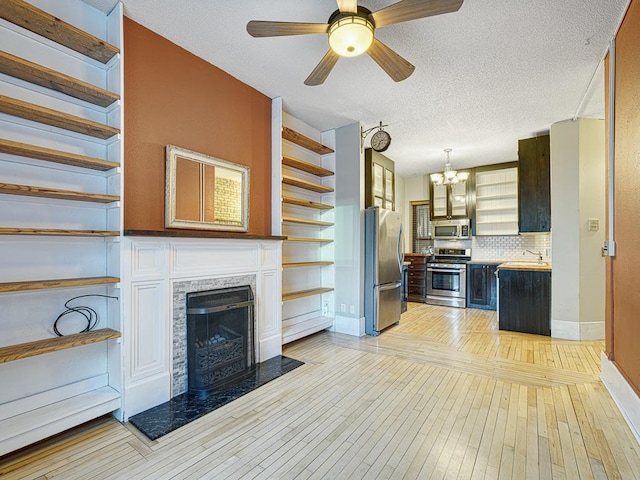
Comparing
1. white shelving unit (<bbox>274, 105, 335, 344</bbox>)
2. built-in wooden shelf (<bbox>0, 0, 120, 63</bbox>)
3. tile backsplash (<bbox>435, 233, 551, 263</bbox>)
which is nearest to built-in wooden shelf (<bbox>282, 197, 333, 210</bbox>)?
white shelving unit (<bbox>274, 105, 335, 344</bbox>)

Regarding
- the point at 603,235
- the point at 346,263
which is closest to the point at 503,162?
the point at 603,235

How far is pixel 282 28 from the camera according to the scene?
77.3 inches

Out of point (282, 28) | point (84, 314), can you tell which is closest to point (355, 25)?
point (282, 28)

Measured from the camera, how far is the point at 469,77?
3020 millimetres

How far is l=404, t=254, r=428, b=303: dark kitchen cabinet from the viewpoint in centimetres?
658

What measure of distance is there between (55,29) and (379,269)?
12.6 feet

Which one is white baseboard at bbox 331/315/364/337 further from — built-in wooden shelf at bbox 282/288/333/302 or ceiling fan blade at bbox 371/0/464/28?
ceiling fan blade at bbox 371/0/464/28

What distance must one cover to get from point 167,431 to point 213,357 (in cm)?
65

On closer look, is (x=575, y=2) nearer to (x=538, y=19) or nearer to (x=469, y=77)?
(x=538, y=19)

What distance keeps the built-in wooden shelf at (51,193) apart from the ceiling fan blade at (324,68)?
68.2 inches

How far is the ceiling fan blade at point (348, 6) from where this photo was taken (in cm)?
178

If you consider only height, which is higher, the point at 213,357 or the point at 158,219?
the point at 158,219

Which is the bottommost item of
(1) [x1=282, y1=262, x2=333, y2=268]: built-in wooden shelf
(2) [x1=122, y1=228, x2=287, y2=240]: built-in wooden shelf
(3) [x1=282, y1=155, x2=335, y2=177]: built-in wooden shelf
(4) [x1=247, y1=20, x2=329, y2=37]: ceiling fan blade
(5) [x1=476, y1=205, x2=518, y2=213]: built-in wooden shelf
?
(1) [x1=282, y1=262, x2=333, y2=268]: built-in wooden shelf

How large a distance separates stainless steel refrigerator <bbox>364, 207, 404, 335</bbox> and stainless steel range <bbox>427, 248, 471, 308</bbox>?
2.22 metres
